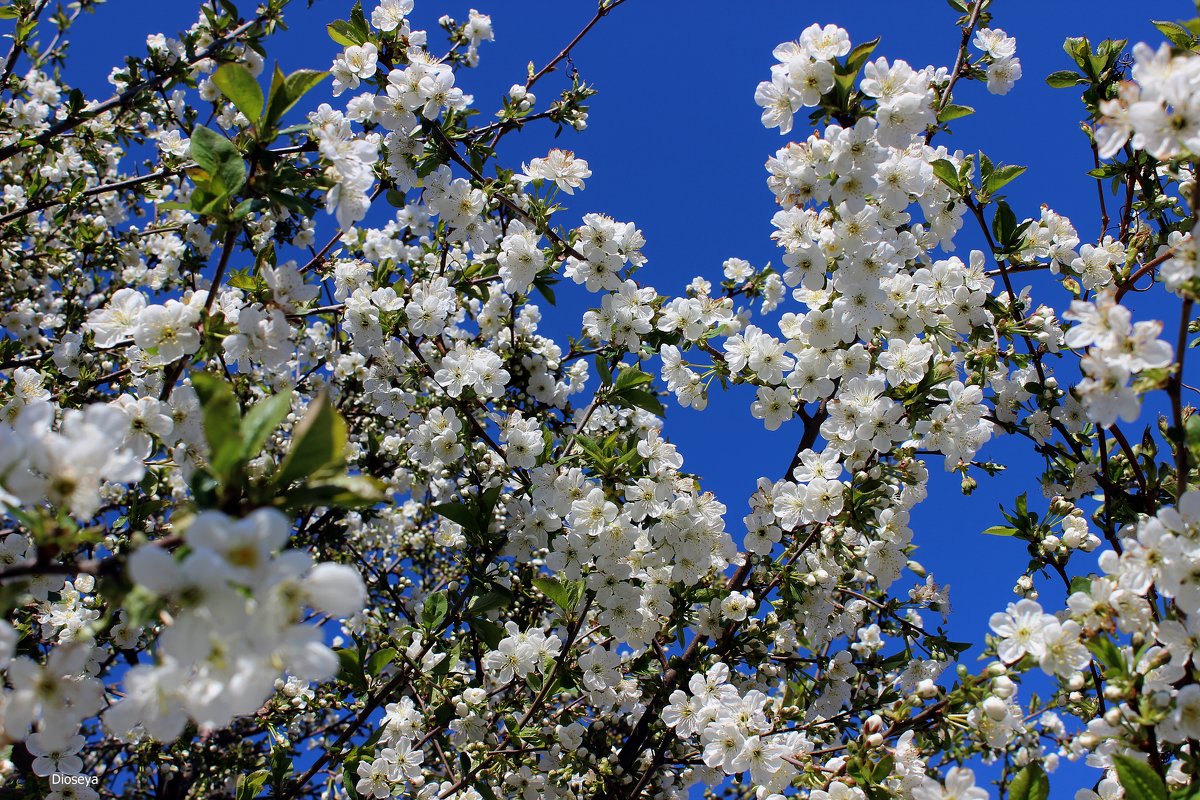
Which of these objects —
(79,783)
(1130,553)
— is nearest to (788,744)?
(1130,553)

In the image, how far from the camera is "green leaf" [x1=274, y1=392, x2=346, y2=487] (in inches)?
51.3

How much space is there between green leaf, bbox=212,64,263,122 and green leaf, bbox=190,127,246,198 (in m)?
0.11

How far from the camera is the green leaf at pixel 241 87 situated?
2034 millimetres

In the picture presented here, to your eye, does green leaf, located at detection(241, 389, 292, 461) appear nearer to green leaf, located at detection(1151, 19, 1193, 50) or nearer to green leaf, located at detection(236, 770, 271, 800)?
green leaf, located at detection(236, 770, 271, 800)

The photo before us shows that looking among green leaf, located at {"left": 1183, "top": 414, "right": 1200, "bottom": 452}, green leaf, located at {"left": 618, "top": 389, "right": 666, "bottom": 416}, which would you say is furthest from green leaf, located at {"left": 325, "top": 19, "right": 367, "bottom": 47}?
green leaf, located at {"left": 1183, "top": 414, "right": 1200, "bottom": 452}

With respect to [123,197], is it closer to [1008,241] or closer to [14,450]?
[14,450]

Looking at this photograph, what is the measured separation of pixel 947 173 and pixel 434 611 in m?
2.92

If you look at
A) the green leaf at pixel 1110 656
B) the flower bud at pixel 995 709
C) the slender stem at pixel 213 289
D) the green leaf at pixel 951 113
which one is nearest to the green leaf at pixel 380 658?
the slender stem at pixel 213 289

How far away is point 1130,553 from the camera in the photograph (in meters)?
1.96

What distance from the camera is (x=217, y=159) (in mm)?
2158

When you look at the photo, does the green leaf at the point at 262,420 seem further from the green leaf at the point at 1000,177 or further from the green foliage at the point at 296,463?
the green leaf at the point at 1000,177

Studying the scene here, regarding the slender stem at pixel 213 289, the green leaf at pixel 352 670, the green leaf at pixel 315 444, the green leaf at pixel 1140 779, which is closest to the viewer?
the green leaf at pixel 315 444

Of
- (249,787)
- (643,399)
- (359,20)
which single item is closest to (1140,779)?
(643,399)

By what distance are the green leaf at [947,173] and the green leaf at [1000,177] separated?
13 centimetres
